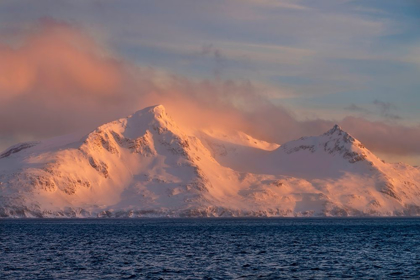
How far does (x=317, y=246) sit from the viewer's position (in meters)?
143

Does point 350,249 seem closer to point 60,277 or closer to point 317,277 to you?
point 317,277

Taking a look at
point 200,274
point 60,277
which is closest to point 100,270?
point 60,277

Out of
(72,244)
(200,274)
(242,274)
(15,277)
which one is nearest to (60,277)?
(15,277)

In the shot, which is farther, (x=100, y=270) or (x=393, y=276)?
(x=100, y=270)

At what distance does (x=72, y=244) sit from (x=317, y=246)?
52.2 meters

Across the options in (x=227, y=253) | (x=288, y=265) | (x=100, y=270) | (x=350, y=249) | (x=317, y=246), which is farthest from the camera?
(x=317, y=246)

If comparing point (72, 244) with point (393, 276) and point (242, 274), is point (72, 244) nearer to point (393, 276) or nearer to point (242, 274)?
point (242, 274)

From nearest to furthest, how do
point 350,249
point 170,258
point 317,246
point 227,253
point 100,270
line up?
point 100,270, point 170,258, point 227,253, point 350,249, point 317,246

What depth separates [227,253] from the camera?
123m

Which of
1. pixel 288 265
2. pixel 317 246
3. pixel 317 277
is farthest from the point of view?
pixel 317 246

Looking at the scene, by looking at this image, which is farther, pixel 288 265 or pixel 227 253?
pixel 227 253

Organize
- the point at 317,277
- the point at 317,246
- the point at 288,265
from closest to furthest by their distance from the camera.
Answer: the point at 317,277
the point at 288,265
the point at 317,246

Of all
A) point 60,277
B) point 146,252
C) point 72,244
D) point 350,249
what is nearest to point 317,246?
point 350,249

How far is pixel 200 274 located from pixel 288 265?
57.2ft
